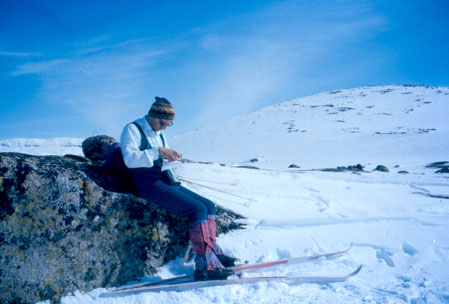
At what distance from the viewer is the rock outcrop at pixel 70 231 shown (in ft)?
7.92

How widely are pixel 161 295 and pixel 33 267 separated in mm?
1119

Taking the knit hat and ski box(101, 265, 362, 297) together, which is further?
the knit hat

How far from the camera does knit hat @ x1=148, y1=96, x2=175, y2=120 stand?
3232 millimetres

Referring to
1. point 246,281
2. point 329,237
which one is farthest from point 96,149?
point 329,237

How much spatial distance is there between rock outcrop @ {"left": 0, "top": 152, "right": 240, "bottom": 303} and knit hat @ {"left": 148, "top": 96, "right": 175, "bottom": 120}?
929 mm

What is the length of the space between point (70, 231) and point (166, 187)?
100 cm

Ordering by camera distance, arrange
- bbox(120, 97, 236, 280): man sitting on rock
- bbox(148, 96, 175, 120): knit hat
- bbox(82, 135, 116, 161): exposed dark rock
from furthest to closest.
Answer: bbox(82, 135, 116, 161): exposed dark rock < bbox(148, 96, 175, 120): knit hat < bbox(120, 97, 236, 280): man sitting on rock

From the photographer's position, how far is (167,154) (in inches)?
122

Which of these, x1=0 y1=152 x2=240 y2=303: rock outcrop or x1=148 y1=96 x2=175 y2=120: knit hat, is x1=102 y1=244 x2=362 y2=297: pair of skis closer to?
x1=0 y1=152 x2=240 y2=303: rock outcrop

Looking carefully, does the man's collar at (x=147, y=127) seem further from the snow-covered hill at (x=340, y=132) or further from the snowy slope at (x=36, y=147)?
the snow-covered hill at (x=340, y=132)

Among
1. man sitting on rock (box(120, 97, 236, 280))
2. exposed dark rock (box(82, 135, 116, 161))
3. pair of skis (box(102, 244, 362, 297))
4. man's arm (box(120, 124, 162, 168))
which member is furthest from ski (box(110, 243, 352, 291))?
exposed dark rock (box(82, 135, 116, 161))

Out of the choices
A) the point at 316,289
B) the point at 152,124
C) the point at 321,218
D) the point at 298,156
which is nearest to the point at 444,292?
the point at 316,289

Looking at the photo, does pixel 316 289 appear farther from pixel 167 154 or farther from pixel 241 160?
pixel 241 160

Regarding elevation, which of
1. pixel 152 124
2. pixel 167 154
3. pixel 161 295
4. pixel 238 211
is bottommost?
pixel 161 295
